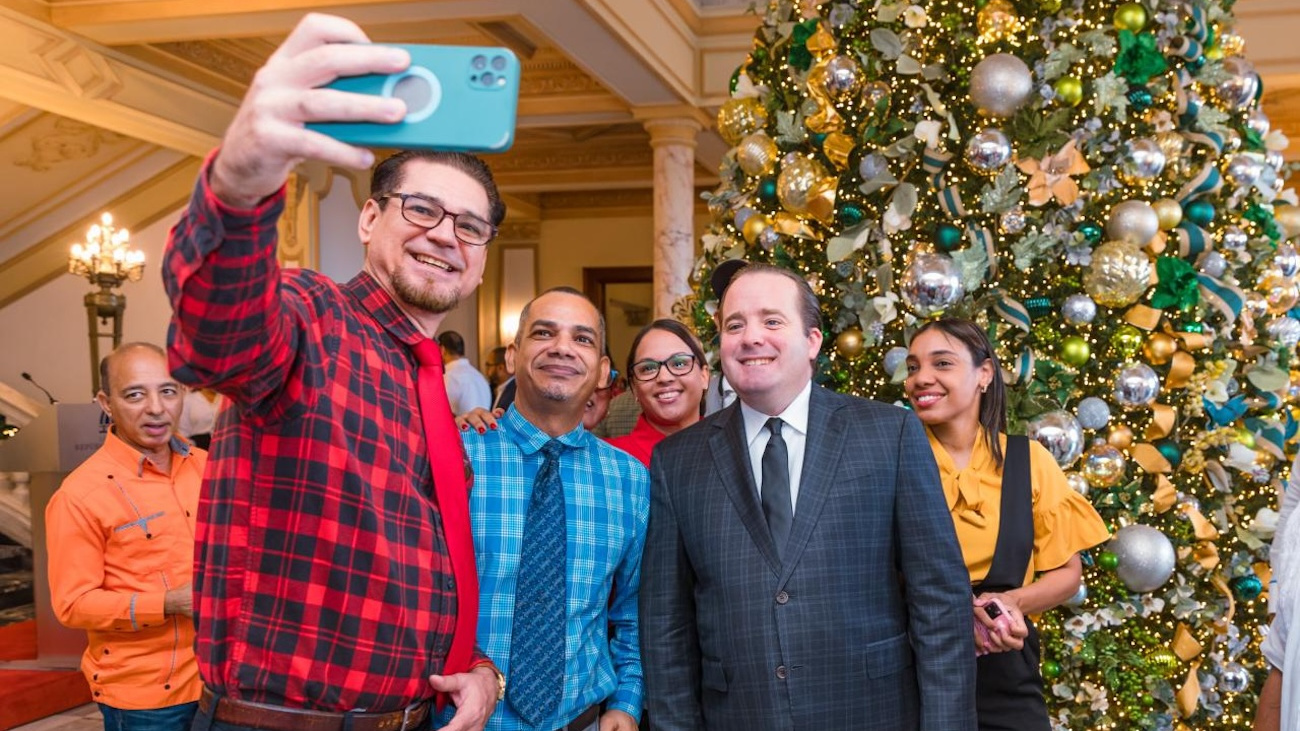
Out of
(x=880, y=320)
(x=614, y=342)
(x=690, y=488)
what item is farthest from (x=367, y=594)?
(x=614, y=342)

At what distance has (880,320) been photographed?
277 cm

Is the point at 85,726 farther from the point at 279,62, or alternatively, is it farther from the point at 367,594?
the point at 279,62

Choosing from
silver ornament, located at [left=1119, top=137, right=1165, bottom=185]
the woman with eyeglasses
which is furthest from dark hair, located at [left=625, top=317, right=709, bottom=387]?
silver ornament, located at [left=1119, top=137, right=1165, bottom=185]

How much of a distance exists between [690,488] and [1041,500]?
2.71 feet

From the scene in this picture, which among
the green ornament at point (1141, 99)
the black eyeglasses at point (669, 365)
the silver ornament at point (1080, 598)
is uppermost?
the green ornament at point (1141, 99)

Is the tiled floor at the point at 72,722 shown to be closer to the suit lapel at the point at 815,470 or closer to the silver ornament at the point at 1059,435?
the suit lapel at the point at 815,470

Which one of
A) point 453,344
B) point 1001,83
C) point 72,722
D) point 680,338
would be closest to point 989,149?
point 1001,83

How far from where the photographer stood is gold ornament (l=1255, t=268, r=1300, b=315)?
293cm

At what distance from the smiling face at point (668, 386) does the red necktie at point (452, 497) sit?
1399 millimetres

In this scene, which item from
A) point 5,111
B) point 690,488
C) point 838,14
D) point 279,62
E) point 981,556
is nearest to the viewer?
point 279,62

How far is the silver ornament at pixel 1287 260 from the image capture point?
2.98 metres

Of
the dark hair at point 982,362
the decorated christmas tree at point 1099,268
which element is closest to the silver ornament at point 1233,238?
the decorated christmas tree at point 1099,268

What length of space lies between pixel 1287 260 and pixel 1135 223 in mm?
744

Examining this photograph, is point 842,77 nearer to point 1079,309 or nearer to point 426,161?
point 1079,309
